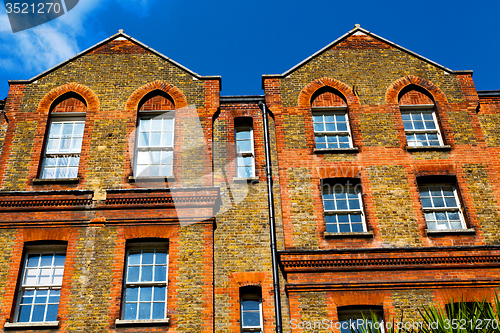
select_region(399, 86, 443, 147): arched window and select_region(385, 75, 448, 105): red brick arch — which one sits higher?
select_region(385, 75, 448, 105): red brick arch

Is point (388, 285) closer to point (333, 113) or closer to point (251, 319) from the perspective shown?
point (251, 319)

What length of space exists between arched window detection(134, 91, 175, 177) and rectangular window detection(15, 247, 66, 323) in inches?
128

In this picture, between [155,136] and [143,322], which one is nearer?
[143,322]

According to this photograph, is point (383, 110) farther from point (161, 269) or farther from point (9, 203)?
point (9, 203)

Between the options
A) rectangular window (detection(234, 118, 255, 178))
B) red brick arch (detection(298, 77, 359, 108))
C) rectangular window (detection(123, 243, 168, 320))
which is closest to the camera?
rectangular window (detection(123, 243, 168, 320))

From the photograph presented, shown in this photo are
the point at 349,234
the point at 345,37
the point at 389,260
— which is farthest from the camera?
the point at 345,37

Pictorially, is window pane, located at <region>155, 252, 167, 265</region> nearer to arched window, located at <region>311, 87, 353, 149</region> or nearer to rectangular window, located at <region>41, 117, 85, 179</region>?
rectangular window, located at <region>41, 117, 85, 179</region>

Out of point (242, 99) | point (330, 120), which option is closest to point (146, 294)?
point (242, 99)

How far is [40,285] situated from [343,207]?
838 cm

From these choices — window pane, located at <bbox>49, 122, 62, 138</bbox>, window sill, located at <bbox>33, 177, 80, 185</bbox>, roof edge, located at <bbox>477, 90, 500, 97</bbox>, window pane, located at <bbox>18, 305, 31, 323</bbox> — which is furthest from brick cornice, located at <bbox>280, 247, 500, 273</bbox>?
window pane, located at <bbox>49, 122, 62, 138</bbox>

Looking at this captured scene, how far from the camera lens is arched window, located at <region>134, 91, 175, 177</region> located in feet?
50.9

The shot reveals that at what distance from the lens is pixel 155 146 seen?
52.1 ft

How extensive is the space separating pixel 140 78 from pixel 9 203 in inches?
217

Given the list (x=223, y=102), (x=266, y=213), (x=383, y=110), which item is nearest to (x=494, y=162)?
(x=383, y=110)
